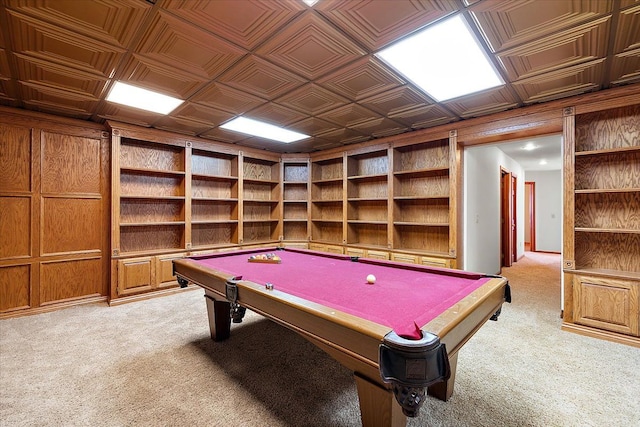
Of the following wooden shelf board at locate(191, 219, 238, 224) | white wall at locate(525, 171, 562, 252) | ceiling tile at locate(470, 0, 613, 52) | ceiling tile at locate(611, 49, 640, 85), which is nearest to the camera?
ceiling tile at locate(470, 0, 613, 52)

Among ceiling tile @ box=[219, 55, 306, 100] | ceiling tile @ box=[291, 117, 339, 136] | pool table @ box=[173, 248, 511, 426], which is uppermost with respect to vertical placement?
ceiling tile @ box=[291, 117, 339, 136]

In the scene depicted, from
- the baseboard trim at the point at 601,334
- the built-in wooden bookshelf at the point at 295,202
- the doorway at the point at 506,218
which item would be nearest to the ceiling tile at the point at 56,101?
the built-in wooden bookshelf at the point at 295,202

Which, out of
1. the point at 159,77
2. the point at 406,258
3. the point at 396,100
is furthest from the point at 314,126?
the point at 406,258

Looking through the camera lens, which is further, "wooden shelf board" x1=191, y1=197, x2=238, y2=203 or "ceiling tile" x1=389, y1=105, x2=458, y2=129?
"wooden shelf board" x1=191, y1=197, x2=238, y2=203

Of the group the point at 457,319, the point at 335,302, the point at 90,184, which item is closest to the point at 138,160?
the point at 90,184

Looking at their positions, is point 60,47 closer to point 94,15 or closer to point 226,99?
point 94,15

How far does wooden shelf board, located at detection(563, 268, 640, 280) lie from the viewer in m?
2.66

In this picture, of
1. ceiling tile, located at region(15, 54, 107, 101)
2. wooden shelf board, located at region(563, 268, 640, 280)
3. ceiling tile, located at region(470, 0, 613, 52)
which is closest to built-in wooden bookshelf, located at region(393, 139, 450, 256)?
wooden shelf board, located at region(563, 268, 640, 280)

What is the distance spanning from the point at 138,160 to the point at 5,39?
2.33 meters

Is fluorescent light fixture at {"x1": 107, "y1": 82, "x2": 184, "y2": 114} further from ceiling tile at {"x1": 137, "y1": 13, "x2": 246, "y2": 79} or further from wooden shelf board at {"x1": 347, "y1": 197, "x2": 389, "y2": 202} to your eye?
wooden shelf board at {"x1": 347, "y1": 197, "x2": 389, "y2": 202}

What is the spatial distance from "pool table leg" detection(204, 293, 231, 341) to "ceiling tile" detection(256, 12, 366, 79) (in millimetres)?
2120

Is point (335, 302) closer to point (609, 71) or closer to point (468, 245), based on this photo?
point (609, 71)

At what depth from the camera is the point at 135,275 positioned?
12.6ft

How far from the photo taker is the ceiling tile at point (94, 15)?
5.27 ft
